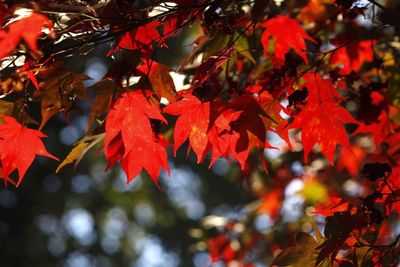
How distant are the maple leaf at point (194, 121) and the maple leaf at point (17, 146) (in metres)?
0.28

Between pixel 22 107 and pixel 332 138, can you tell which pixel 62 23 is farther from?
pixel 332 138

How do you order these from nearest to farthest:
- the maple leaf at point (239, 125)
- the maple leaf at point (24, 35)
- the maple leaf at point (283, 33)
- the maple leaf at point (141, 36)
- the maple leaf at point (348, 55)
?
the maple leaf at point (24, 35)
the maple leaf at point (239, 125)
the maple leaf at point (141, 36)
the maple leaf at point (283, 33)
the maple leaf at point (348, 55)

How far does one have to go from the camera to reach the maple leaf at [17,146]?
1.12 meters

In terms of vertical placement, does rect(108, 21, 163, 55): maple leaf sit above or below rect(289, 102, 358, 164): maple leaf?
above

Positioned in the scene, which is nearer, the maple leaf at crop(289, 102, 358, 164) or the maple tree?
the maple tree

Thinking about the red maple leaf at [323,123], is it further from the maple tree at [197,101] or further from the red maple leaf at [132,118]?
the red maple leaf at [132,118]

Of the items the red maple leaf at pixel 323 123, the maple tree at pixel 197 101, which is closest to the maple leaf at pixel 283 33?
the maple tree at pixel 197 101

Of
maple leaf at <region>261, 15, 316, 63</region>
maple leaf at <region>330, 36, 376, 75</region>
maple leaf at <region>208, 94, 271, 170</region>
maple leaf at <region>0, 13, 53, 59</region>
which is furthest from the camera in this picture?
maple leaf at <region>330, 36, 376, 75</region>

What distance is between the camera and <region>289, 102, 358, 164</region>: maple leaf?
1.18 m

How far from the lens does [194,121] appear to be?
1.14m

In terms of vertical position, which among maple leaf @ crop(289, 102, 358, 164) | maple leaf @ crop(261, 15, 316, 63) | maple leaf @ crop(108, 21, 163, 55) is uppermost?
maple leaf @ crop(108, 21, 163, 55)

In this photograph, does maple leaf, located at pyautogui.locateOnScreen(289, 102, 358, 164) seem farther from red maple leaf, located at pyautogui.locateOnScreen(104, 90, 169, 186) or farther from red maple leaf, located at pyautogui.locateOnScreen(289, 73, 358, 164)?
red maple leaf, located at pyautogui.locateOnScreen(104, 90, 169, 186)

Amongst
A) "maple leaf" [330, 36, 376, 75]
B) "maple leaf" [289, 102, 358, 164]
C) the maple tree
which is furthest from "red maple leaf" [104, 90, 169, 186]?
"maple leaf" [330, 36, 376, 75]

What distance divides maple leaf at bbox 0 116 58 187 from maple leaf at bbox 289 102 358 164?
1.77ft
